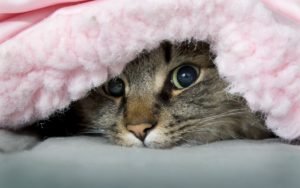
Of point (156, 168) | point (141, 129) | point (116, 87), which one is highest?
point (116, 87)

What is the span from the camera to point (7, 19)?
3.81 feet

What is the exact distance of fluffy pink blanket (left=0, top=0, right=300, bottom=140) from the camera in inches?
40.6

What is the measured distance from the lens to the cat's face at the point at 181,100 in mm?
1200

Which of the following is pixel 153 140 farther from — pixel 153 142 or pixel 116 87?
pixel 116 87

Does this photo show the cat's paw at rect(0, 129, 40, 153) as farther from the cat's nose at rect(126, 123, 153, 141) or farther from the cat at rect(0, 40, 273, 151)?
the cat's nose at rect(126, 123, 153, 141)

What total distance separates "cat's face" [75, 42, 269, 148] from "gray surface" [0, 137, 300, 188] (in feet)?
0.58

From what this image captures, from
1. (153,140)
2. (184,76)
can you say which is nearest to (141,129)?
(153,140)

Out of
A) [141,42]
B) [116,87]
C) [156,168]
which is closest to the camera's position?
[156,168]

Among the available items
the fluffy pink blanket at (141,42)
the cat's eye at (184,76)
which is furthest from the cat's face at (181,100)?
the fluffy pink blanket at (141,42)

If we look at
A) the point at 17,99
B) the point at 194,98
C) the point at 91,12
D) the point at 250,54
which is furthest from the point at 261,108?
the point at 17,99

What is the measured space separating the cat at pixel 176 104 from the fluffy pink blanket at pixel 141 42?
0.42 ft

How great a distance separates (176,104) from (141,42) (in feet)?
0.67

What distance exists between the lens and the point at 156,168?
3.01 feet

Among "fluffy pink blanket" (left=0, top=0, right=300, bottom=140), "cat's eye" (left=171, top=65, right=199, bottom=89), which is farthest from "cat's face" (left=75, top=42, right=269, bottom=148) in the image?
"fluffy pink blanket" (left=0, top=0, right=300, bottom=140)
